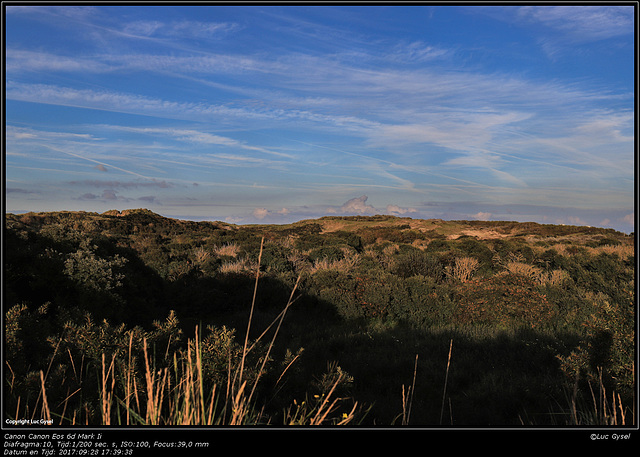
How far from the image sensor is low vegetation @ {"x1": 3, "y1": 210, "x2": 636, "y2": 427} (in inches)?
131

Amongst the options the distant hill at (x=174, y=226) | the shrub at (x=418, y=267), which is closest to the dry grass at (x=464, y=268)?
the shrub at (x=418, y=267)

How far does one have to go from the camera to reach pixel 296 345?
25.0ft

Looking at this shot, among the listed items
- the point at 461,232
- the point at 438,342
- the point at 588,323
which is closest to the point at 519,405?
the point at 588,323

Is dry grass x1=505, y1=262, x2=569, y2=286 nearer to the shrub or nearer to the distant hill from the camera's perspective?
the shrub

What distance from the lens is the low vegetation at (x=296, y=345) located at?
10.9ft

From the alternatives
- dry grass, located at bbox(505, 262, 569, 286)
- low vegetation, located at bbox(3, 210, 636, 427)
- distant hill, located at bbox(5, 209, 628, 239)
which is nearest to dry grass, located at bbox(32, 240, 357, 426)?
low vegetation, located at bbox(3, 210, 636, 427)

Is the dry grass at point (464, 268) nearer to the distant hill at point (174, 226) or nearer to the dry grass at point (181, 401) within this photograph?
the dry grass at point (181, 401)

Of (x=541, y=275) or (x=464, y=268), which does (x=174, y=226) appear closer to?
(x=464, y=268)

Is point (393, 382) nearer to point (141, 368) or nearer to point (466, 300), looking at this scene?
point (141, 368)

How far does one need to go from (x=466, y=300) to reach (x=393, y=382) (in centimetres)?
528

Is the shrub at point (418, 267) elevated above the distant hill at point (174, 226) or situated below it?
below

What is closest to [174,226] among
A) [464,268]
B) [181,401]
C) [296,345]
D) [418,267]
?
[418,267]

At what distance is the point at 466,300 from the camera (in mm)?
10367

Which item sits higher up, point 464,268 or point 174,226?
point 174,226
